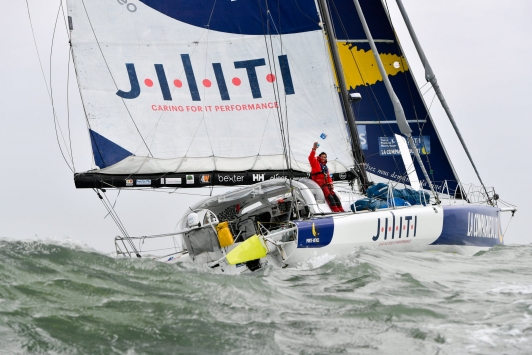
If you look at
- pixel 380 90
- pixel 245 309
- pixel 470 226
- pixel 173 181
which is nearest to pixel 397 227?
pixel 470 226

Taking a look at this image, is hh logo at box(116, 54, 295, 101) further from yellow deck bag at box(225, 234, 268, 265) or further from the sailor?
yellow deck bag at box(225, 234, 268, 265)

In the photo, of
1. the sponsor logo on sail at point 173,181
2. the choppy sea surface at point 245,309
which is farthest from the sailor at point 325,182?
the choppy sea surface at point 245,309

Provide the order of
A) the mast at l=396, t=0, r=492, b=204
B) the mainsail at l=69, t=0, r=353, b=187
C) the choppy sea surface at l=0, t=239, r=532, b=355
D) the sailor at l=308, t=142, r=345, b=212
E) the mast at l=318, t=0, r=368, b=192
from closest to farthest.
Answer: the choppy sea surface at l=0, t=239, r=532, b=355 → the sailor at l=308, t=142, r=345, b=212 → the mainsail at l=69, t=0, r=353, b=187 → the mast at l=318, t=0, r=368, b=192 → the mast at l=396, t=0, r=492, b=204

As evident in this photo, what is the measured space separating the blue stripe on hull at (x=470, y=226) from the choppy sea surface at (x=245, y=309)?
2.80 meters

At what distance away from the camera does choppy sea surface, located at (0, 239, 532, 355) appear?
15.1 ft

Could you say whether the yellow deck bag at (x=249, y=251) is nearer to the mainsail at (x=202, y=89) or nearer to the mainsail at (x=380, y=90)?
the mainsail at (x=202, y=89)

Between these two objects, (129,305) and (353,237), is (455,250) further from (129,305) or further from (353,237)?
(129,305)

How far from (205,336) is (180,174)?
6.89 m

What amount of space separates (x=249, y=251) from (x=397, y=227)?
7.51 feet

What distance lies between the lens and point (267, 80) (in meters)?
12.0

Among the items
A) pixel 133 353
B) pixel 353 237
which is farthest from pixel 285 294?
pixel 353 237

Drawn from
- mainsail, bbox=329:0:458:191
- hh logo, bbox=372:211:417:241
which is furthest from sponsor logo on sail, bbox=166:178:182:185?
mainsail, bbox=329:0:458:191

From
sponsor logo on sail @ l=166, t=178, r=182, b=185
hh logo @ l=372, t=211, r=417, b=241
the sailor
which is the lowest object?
hh logo @ l=372, t=211, r=417, b=241

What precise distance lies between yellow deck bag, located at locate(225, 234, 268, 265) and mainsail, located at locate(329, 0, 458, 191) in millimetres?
7268
